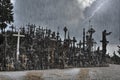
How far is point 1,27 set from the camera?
→ 133 ft

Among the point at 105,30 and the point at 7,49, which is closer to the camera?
the point at 7,49

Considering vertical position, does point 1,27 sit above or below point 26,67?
above

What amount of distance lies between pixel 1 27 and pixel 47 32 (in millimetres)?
7479

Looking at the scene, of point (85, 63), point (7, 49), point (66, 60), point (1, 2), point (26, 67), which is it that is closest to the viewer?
point (26, 67)

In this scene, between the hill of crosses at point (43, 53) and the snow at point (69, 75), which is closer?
the snow at point (69, 75)

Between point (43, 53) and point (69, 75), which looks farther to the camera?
point (43, 53)

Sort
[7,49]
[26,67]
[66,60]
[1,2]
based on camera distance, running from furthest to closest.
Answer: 1. [1,2]
2. [66,60]
3. [7,49]
4. [26,67]

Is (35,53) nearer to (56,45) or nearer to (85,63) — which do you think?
(56,45)

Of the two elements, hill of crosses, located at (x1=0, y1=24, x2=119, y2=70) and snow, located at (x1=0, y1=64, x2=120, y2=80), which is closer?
snow, located at (x1=0, y1=64, x2=120, y2=80)

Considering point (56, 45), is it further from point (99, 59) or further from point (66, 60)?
point (99, 59)

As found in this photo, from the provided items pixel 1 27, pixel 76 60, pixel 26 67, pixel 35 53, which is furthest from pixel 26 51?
pixel 1 27

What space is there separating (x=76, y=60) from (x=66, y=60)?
8.01ft

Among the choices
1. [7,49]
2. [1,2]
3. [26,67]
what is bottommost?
[26,67]

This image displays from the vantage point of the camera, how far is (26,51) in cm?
3231
